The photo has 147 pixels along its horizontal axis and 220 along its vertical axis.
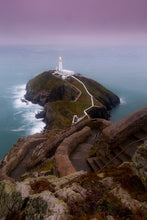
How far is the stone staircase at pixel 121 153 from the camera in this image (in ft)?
29.9

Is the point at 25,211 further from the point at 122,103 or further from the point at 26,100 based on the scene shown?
the point at 122,103

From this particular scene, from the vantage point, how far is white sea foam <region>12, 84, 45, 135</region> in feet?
232

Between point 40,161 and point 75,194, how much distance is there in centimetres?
1123

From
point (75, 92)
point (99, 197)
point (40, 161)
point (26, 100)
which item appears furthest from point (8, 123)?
point (99, 197)

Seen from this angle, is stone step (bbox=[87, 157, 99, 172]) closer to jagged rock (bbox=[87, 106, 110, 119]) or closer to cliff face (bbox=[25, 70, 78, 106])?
jagged rock (bbox=[87, 106, 110, 119])

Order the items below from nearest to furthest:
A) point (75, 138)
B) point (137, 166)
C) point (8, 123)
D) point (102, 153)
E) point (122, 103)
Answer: point (137, 166)
point (102, 153)
point (75, 138)
point (8, 123)
point (122, 103)

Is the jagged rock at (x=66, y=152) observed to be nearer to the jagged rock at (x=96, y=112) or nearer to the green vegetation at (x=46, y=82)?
the jagged rock at (x=96, y=112)

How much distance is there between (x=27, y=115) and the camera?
82.6 m

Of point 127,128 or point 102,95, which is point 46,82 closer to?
point 102,95

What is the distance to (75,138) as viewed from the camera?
15164 millimetres

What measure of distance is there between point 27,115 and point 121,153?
A: 7719 cm

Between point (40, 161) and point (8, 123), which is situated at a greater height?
point (40, 161)

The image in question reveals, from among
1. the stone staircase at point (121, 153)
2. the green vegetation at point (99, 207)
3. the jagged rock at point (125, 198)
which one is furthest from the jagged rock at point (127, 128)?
the green vegetation at point (99, 207)

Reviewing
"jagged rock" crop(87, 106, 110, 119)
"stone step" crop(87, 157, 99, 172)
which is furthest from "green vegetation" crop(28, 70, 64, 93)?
"stone step" crop(87, 157, 99, 172)
